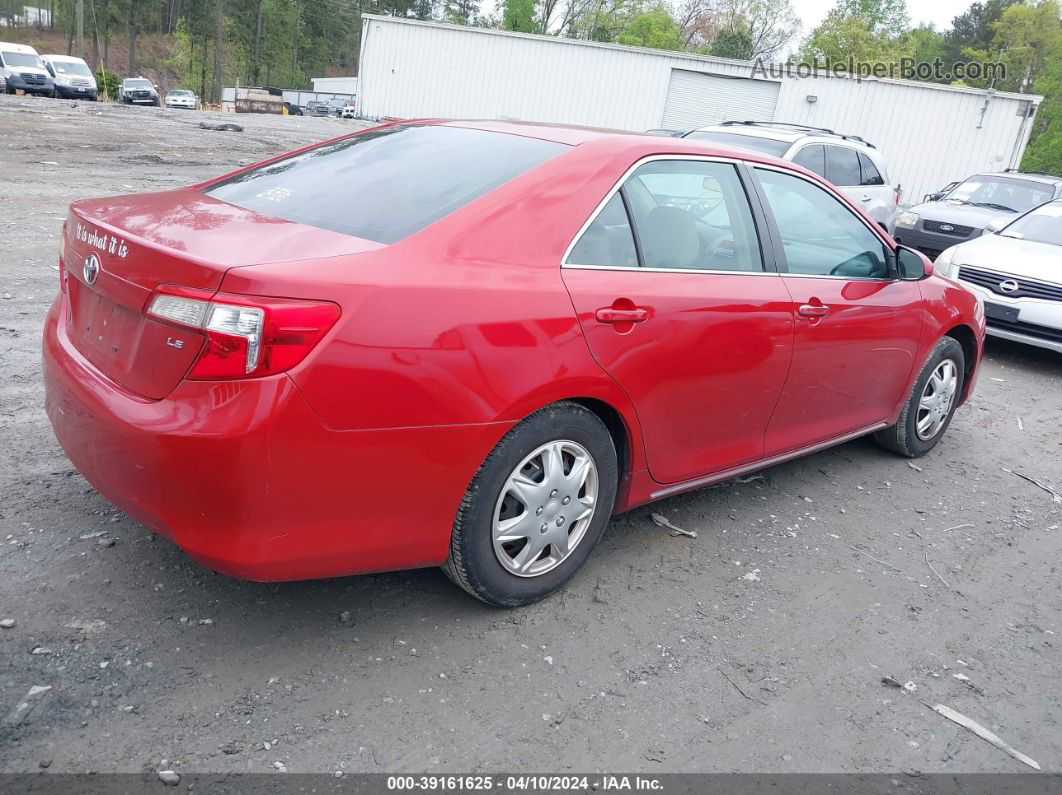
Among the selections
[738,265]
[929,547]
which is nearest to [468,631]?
[738,265]

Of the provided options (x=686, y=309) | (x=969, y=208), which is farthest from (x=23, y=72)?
(x=686, y=309)

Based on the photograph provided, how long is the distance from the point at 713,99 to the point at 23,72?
24.8m

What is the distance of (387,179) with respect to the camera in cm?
324

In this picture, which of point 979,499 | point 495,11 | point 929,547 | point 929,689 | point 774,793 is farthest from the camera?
point 495,11

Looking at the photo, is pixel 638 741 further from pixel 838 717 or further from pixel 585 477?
pixel 585 477

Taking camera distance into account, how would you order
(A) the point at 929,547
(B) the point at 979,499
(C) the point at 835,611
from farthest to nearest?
(B) the point at 979,499, (A) the point at 929,547, (C) the point at 835,611

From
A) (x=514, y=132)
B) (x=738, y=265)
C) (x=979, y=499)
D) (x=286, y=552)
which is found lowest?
(x=979, y=499)

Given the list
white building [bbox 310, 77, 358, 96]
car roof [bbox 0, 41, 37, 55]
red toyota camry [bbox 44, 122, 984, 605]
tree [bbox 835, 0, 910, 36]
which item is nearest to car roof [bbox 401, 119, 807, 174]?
red toyota camry [bbox 44, 122, 984, 605]

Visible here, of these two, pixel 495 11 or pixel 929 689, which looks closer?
pixel 929 689

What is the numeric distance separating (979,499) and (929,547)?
34.4 inches

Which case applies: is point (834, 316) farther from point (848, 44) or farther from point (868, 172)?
point (848, 44)

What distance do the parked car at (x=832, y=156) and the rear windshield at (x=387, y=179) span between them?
7.93m

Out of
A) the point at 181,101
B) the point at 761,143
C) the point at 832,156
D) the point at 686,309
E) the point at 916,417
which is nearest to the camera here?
the point at 686,309

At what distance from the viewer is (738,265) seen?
12.3 ft
